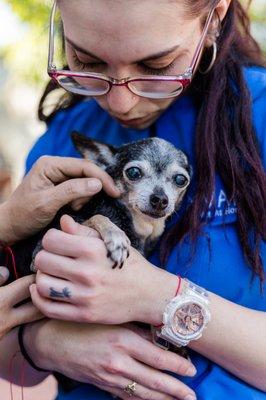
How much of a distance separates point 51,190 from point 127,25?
20.1 inches

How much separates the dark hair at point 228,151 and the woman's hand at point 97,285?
16 centimetres

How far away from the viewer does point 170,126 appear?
2039 mm

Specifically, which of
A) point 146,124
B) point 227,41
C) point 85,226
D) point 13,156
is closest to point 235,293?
point 85,226

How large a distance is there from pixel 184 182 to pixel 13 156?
593cm

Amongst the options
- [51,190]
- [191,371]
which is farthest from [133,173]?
[191,371]

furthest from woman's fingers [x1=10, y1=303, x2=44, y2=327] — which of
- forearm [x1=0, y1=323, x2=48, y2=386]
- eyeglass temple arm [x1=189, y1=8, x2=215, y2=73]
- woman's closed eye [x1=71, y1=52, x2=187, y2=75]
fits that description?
eyeglass temple arm [x1=189, y1=8, x2=215, y2=73]

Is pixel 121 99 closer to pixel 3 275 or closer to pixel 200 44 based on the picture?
pixel 200 44

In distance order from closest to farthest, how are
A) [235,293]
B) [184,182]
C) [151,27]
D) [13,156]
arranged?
1. [151,27]
2. [235,293]
3. [184,182]
4. [13,156]

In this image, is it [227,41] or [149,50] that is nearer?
[149,50]

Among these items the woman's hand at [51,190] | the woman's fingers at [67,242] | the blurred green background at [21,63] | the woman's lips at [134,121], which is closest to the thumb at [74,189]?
the woman's hand at [51,190]

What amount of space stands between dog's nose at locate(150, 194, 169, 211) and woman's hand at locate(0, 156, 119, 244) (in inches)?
4.4

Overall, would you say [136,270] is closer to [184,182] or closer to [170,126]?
[184,182]

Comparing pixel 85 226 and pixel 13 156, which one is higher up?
pixel 85 226

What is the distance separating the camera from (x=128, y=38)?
170 centimetres
